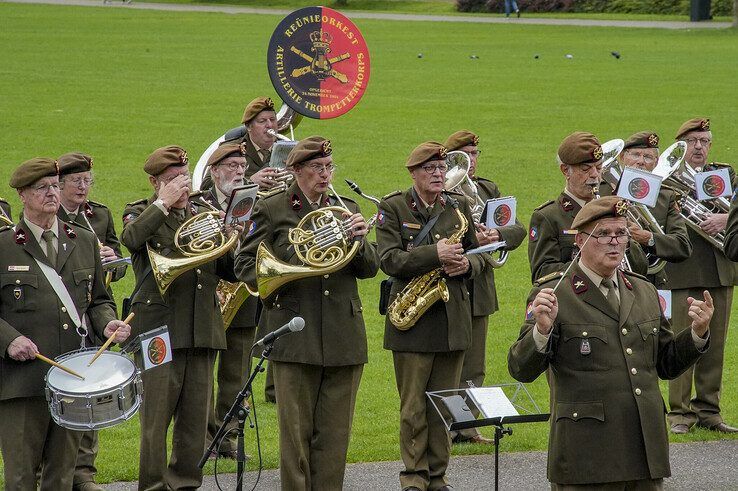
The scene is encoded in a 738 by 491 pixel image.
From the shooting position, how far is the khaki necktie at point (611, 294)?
711cm

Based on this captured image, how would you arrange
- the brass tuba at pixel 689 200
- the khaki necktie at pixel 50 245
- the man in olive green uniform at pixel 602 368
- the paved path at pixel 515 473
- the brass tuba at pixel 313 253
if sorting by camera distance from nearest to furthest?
the man in olive green uniform at pixel 602 368
the khaki necktie at pixel 50 245
the brass tuba at pixel 313 253
the paved path at pixel 515 473
the brass tuba at pixel 689 200

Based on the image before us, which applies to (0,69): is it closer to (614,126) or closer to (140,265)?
(614,126)

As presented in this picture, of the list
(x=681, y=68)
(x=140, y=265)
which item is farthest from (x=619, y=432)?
(x=681, y=68)

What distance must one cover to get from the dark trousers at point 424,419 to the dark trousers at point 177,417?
1.48m

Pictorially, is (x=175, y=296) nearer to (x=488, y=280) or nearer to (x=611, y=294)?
(x=488, y=280)

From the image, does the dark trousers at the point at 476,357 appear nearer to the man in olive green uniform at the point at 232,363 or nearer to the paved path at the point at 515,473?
the paved path at the point at 515,473

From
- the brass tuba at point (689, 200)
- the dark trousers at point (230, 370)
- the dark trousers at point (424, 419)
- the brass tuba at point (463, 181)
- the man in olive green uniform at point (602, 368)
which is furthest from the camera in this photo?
the dark trousers at point (230, 370)

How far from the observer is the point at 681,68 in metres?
38.8

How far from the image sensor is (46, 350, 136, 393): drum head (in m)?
7.51

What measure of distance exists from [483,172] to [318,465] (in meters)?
15.6

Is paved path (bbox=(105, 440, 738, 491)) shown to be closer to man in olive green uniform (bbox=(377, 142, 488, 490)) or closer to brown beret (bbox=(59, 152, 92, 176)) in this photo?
man in olive green uniform (bbox=(377, 142, 488, 490))

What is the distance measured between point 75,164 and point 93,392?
268 centimetres

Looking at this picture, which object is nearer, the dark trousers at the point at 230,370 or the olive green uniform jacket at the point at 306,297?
the olive green uniform jacket at the point at 306,297

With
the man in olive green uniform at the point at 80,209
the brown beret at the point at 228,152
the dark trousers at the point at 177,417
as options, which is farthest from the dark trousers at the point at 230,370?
the brown beret at the point at 228,152
